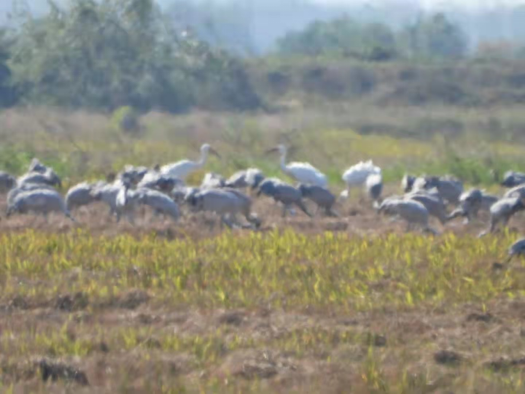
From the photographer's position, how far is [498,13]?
84812mm

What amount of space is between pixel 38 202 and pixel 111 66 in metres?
24.1

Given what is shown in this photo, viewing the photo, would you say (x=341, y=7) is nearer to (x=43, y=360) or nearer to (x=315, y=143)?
(x=315, y=143)

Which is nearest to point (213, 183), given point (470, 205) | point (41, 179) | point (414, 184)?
point (41, 179)

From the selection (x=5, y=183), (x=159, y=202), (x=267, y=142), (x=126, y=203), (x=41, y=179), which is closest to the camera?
(x=159, y=202)

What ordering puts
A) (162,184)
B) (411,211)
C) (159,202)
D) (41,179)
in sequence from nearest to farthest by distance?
(411,211), (159,202), (162,184), (41,179)

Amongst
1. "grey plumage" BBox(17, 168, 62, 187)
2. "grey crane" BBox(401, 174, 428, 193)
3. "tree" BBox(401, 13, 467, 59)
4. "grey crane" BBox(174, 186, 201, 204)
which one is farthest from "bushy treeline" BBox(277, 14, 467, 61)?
"grey crane" BBox(174, 186, 201, 204)

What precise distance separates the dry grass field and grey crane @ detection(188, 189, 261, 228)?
25cm

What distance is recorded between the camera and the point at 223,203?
16859 millimetres

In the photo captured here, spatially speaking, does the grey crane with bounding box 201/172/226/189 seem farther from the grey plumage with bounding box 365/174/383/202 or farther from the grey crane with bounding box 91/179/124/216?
the grey plumage with bounding box 365/174/383/202

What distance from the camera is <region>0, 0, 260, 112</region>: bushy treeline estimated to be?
1580 inches

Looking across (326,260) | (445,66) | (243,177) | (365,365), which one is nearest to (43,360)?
(365,365)

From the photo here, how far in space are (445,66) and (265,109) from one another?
10.1 m

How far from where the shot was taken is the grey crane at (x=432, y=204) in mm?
17328

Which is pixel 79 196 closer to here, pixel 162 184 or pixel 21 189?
pixel 21 189
